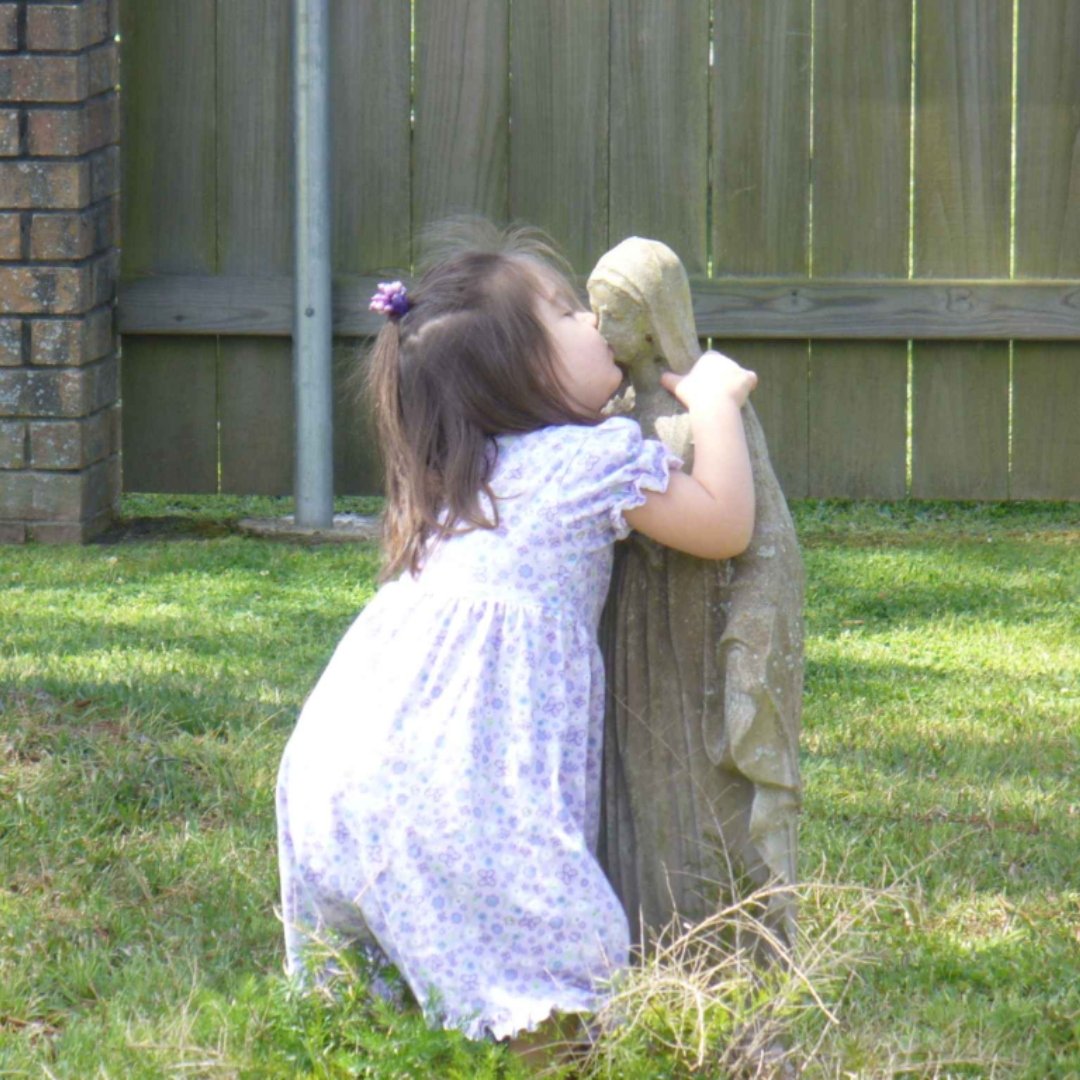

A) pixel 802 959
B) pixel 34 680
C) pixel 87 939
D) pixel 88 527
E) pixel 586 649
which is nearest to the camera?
pixel 802 959

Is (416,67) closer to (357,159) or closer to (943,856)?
(357,159)

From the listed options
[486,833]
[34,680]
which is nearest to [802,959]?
[486,833]

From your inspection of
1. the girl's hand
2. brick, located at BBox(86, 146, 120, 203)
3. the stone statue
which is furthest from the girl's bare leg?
brick, located at BBox(86, 146, 120, 203)

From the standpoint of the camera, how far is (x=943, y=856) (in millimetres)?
3150

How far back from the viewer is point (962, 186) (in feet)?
18.6

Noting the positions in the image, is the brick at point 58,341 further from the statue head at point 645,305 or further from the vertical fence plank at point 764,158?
the statue head at point 645,305

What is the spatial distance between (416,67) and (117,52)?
3.03 ft

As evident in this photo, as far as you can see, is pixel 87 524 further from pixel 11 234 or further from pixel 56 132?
pixel 56 132

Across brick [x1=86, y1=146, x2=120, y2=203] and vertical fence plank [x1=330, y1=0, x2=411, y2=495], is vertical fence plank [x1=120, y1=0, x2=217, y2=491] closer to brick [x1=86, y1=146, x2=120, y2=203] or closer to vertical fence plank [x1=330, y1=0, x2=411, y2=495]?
brick [x1=86, y1=146, x2=120, y2=203]

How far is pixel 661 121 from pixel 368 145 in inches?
35.9

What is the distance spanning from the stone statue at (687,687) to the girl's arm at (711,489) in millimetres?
55

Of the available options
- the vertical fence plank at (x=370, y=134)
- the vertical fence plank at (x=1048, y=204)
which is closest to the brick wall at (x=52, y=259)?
the vertical fence plank at (x=370, y=134)

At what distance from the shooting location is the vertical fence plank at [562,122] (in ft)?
18.6

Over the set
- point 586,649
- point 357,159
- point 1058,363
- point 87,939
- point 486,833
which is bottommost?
point 87,939
